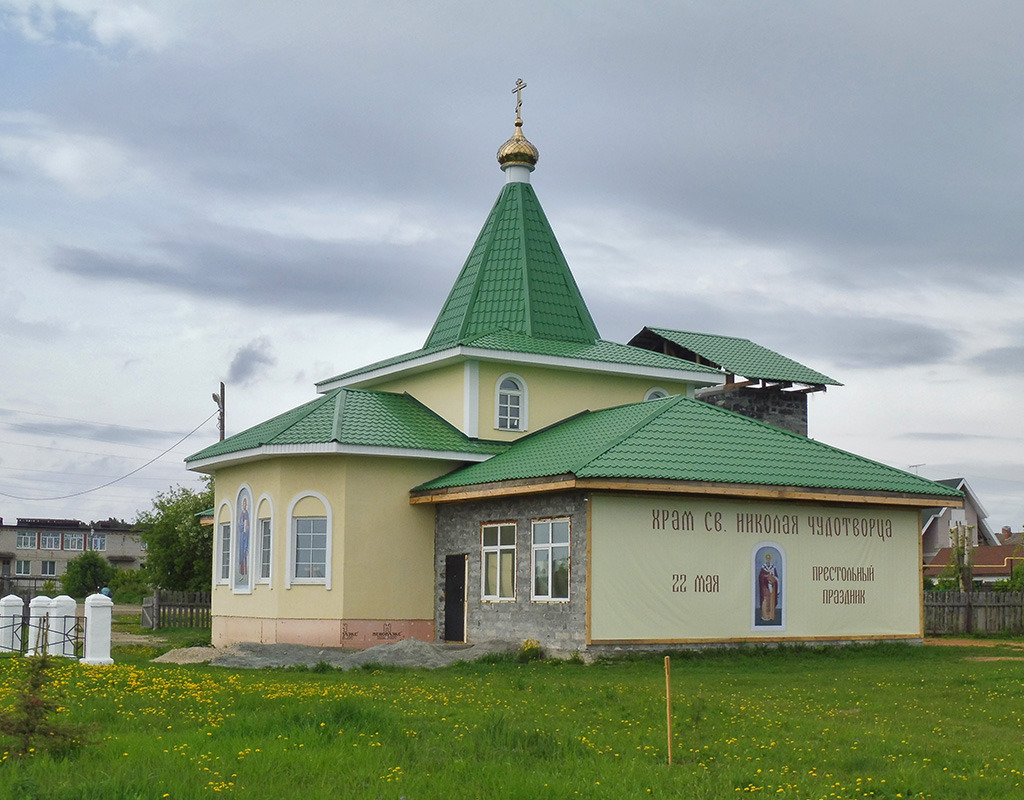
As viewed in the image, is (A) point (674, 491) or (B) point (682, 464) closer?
(A) point (674, 491)

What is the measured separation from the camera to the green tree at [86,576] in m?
59.3

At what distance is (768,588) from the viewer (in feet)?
70.7

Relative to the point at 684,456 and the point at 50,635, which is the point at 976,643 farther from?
the point at 50,635

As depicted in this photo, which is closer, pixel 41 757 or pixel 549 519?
pixel 41 757

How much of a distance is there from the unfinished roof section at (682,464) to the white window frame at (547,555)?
2.64 feet

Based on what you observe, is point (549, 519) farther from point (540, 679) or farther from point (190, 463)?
point (190, 463)

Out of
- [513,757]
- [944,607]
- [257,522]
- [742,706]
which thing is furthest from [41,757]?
[944,607]

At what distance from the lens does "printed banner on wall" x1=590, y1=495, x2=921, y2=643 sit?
20.2 meters

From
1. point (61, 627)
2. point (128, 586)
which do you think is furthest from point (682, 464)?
point (128, 586)

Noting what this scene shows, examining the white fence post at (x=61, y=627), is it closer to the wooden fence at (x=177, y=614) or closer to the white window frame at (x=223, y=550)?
the white window frame at (x=223, y=550)

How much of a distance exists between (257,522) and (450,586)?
4182mm

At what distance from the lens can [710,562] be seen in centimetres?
2097

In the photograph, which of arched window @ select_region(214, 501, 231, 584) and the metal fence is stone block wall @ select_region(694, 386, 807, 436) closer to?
arched window @ select_region(214, 501, 231, 584)

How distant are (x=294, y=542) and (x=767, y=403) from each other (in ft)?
56.6
